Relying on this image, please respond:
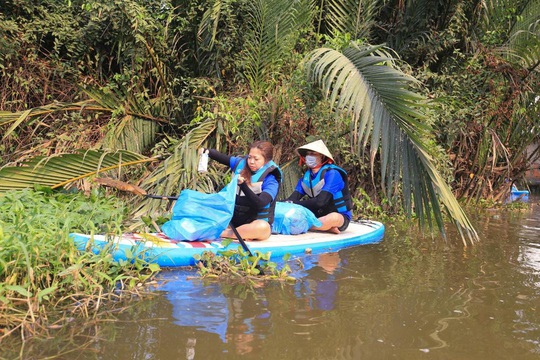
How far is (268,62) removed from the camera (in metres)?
7.33

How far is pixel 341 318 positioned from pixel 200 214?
1.79 m

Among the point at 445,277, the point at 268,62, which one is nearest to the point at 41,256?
the point at 445,277

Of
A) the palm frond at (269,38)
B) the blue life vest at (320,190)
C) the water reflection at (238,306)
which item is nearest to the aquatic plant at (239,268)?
the water reflection at (238,306)

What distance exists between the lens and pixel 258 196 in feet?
15.4

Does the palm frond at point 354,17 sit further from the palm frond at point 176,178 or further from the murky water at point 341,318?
the murky water at point 341,318

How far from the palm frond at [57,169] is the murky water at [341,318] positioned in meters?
1.85

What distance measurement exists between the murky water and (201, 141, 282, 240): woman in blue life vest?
0.57 m

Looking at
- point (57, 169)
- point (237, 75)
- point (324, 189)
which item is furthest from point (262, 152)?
point (237, 75)

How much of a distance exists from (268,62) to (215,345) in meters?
5.36

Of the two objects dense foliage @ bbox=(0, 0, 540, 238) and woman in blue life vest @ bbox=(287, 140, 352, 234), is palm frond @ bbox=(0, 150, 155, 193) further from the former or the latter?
woman in blue life vest @ bbox=(287, 140, 352, 234)

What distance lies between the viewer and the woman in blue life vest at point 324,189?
18.1ft

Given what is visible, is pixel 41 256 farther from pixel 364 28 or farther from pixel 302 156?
pixel 364 28

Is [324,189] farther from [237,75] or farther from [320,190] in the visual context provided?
[237,75]

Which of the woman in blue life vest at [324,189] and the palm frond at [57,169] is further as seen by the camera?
the woman in blue life vest at [324,189]
